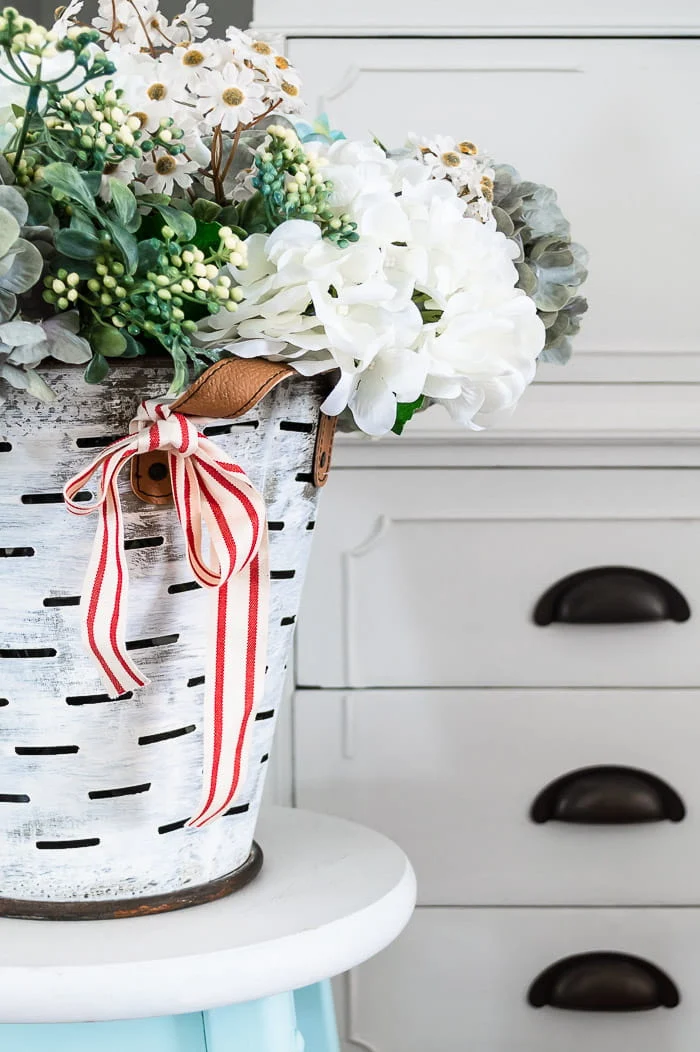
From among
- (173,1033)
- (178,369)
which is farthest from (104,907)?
(178,369)

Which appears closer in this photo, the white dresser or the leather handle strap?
the leather handle strap

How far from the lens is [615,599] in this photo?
0.87 metres

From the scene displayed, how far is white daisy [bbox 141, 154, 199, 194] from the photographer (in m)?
0.46

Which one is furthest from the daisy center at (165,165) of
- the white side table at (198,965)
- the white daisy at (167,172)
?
the white side table at (198,965)

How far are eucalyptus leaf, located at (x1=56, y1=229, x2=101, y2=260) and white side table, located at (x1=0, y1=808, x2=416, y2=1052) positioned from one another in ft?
0.97

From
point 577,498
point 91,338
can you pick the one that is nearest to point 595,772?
point 577,498

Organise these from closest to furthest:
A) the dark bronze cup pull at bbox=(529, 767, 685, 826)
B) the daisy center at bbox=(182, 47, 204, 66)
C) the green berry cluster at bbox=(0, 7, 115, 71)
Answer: the green berry cluster at bbox=(0, 7, 115, 71) < the daisy center at bbox=(182, 47, 204, 66) < the dark bronze cup pull at bbox=(529, 767, 685, 826)

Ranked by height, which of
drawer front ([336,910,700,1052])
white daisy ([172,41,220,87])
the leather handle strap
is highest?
white daisy ([172,41,220,87])

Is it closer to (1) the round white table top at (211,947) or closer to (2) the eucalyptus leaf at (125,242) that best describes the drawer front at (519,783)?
(1) the round white table top at (211,947)

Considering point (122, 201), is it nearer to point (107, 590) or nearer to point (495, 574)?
point (107, 590)

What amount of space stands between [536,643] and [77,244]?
57cm

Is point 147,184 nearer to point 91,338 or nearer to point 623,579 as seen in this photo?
point 91,338

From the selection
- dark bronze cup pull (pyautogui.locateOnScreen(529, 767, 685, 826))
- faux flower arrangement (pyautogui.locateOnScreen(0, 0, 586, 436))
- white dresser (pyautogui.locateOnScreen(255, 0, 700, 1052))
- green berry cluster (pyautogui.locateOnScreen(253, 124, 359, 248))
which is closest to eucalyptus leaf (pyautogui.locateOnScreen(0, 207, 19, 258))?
faux flower arrangement (pyautogui.locateOnScreen(0, 0, 586, 436))

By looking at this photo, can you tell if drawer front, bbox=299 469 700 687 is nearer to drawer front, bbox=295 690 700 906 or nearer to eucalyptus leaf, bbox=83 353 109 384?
drawer front, bbox=295 690 700 906
